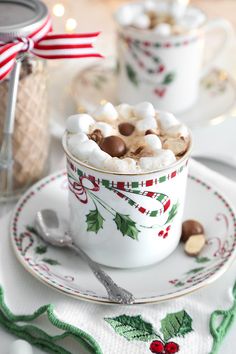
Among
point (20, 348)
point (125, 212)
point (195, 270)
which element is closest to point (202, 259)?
point (195, 270)

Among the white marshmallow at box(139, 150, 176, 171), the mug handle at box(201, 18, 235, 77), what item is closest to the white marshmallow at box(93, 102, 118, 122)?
the white marshmallow at box(139, 150, 176, 171)

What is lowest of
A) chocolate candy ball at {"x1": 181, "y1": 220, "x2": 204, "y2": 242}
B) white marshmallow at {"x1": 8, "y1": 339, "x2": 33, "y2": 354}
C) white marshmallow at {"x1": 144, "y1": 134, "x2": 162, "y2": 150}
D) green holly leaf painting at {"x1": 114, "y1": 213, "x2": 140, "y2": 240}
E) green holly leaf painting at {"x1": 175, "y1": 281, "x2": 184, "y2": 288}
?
white marshmallow at {"x1": 8, "y1": 339, "x2": 33, "y2": 354}

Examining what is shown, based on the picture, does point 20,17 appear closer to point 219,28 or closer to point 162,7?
point 162,7

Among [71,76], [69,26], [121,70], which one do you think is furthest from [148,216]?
[69,26]

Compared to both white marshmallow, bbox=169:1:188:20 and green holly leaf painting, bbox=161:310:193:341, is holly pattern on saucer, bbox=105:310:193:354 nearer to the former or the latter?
green holly leaf painting, bbox=161:310:193:341

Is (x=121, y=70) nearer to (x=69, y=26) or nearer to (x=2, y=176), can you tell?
(x=69, y=26)
